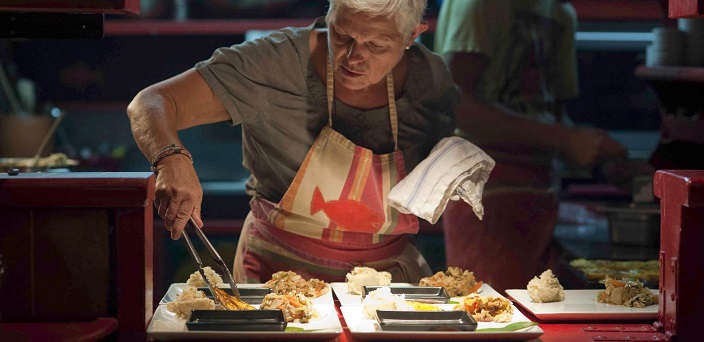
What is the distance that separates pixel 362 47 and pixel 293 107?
0.33m

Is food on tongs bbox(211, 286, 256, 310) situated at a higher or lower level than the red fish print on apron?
lower

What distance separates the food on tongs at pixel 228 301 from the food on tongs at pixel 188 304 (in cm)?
6

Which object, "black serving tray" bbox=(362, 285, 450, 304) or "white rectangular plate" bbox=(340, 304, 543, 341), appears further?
"black serving tray" bbox=(362, 285, 450, 304)

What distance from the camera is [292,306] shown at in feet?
6.43

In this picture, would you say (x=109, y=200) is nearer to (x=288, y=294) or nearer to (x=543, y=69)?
(x=288, y=294)

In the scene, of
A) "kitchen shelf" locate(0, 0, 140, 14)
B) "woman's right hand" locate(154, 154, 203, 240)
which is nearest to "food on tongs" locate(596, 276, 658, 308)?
"woman's right hand" locate(154, 154, 203, 240)

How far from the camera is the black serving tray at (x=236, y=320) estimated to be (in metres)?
1.83

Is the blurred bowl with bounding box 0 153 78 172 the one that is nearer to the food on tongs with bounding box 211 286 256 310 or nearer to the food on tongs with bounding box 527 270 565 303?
the food on tongs with bounding box 211 286 256 310

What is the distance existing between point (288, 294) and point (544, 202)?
189cm

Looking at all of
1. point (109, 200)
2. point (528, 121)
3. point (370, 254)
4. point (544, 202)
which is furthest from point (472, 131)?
point (109, 200)

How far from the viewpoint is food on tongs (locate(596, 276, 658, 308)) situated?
2.17 meters

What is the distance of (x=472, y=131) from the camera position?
353cm

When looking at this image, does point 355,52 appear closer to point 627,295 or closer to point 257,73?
point 257,73

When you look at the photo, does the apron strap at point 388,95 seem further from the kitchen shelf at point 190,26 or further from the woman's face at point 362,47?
the kitchen shelf at point 190,26
